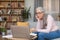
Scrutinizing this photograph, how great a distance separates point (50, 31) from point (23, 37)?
928 mm

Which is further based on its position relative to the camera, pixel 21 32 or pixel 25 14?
pixel 25 14

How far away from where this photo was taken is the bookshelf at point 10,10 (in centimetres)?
745

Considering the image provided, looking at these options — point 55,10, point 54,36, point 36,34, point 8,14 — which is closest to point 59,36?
point 54,36

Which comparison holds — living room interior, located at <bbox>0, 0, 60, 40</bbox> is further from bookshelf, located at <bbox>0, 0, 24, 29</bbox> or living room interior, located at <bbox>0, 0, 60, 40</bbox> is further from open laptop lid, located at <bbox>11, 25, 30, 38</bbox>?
open laptop lid, located at <bbox>11, 25, 30, 38</bbox>

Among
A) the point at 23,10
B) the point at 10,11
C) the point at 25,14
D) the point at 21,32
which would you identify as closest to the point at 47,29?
the point at 21,32

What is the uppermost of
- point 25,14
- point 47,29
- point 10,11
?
point 10,11

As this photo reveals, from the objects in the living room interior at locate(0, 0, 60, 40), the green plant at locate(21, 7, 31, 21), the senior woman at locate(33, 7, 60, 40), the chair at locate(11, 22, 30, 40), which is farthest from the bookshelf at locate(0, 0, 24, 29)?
the chair at locate(11, 22, 30, 40)

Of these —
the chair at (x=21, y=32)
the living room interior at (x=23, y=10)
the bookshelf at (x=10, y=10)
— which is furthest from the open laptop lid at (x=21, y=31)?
the bookshelf at (x=10, y=10)

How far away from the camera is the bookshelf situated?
293 inches

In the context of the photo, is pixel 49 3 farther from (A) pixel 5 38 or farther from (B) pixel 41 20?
(A) pixel 5 38

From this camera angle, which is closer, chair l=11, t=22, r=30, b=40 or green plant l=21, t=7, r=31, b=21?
chair l=11, t=22, r=30, b=40

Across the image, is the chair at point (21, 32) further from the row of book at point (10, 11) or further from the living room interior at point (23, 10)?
the row of book at point (10, 11)

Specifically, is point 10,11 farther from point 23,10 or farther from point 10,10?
point 23,10

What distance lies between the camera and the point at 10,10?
743cm
